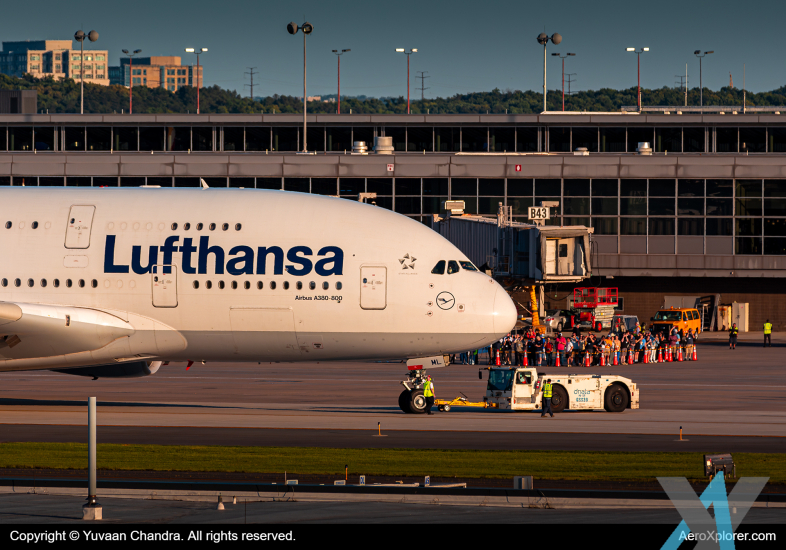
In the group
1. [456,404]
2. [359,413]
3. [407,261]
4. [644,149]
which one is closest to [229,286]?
[407,261]

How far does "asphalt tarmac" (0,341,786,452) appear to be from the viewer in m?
28.6

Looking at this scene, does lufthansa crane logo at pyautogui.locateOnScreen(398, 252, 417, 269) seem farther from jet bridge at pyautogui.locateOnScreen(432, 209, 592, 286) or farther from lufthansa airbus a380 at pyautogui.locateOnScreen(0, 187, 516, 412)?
jet bridge at pyautogui.locateOnScreen(432, 209, 592, 286)

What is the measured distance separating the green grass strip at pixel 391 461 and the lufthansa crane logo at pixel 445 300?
7.00m

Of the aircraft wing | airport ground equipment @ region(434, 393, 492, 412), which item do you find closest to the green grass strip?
the aircraft wing

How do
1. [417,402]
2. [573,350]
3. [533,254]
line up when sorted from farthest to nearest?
1. [533,254]
2. [573,350]
3. [417,402]

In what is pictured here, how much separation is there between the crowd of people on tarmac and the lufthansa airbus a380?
23594 mm

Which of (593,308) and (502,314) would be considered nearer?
(502,314)

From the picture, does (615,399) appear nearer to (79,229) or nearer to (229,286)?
(229,286)

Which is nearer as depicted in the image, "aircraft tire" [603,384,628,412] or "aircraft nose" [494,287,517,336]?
"aircraft nose" [494,287,517,336]

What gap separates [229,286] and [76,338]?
4.98 meters

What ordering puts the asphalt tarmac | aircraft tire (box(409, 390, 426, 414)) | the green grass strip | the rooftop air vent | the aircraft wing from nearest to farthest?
the green grass strip
the asphalt tarmac
the aircraft wing
aircraft tire (box(409, 390, 426, 414))
the rooftop air vent

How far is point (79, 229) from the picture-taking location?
106ft

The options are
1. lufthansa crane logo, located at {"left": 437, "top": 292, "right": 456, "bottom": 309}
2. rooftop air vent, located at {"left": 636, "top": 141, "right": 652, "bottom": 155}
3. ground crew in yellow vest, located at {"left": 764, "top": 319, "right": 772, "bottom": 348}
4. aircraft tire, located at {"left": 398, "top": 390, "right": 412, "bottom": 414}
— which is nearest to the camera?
lufthansa crane logo, located at {"left": 437, "top": 292, "right": 456, "bottom": 309}

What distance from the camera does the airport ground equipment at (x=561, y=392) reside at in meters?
35.7
